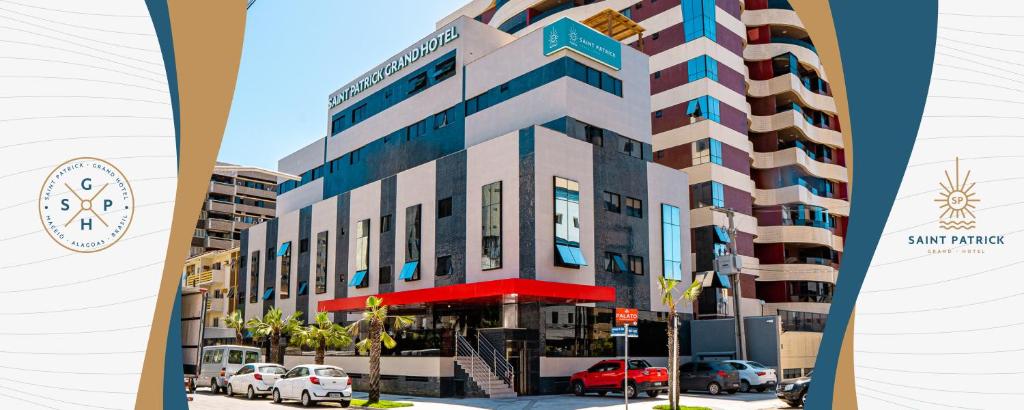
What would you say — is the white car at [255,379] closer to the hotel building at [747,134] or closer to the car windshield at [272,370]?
the car windshield at [272,370]

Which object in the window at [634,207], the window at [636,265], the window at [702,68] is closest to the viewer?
the window at [636,265]

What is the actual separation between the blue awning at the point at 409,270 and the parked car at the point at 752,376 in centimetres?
1620

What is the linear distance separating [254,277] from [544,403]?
3884cm

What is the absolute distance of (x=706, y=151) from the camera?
5156cm

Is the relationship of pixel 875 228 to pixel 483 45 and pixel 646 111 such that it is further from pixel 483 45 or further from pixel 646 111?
pixel 483 45

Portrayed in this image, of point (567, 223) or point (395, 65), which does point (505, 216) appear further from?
point (395, 65)

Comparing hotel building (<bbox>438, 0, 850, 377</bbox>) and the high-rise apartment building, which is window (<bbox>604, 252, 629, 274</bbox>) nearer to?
→ hotel building (<bbox>438, 0, 850, 377</bbox>)

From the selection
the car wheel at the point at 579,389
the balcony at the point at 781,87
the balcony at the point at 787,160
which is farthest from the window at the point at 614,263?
the balcony at the point at 781,87

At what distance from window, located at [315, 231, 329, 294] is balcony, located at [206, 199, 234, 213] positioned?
167ft

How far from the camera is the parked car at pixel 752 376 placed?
32812 mm

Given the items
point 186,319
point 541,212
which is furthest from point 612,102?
point 186,319

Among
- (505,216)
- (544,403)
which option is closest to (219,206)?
(505,216)

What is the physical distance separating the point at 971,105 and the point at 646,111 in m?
34.3

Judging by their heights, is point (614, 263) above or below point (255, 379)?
above
